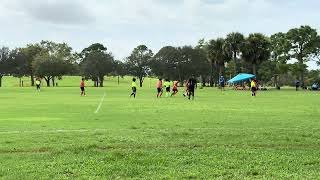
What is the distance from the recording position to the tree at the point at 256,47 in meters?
97.1

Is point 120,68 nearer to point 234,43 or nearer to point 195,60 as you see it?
point 195,60

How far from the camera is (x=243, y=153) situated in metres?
11.1

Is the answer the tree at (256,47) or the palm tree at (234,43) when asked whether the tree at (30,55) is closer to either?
the palm tree at (234,43)

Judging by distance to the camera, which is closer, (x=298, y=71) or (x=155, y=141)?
(x=155, y=141)

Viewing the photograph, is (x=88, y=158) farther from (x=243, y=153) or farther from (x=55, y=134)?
(x=55, y=134)

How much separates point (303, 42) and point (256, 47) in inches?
337

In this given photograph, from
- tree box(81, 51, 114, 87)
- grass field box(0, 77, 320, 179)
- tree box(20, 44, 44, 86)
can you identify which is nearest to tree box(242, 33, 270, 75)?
tree box(81, 51, 114, 87)

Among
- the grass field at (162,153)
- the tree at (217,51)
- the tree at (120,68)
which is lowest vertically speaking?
the grass field at (162,153)

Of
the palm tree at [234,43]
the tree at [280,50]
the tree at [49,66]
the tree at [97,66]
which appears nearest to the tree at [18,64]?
the tree at [49,66]

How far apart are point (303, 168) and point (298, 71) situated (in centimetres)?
8799

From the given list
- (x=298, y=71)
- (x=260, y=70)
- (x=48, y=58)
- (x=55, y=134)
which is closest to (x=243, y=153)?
(x=55, y=134)

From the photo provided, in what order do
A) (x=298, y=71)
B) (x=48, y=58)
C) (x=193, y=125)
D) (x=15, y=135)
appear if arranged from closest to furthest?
(x=15, y=135), (x=193, y=125), (x=298, y=71), (x=48, y=58)

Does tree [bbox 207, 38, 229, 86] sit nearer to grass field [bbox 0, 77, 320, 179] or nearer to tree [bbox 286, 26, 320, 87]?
tree [bbox 286, 26, 320, 87]

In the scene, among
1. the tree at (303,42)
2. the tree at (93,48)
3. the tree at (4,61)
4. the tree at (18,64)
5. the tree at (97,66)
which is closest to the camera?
the tree at (303,42)
